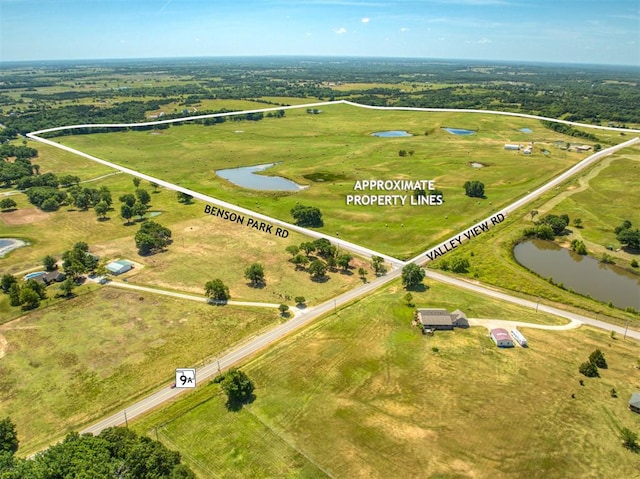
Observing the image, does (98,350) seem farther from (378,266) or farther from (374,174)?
(374,174)

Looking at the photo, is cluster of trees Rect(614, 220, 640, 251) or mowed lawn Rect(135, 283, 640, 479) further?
cluster of trees Rect(614, 220, 640, 251)

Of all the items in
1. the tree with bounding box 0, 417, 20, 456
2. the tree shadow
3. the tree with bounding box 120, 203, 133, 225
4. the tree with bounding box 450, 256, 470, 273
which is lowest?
the tree shadow

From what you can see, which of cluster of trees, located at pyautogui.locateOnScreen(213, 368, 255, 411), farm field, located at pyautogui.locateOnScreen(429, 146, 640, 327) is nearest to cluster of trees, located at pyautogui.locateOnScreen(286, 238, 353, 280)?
farm field, located at pyautogui.locateOnScreen(429, 146, 640, 327)

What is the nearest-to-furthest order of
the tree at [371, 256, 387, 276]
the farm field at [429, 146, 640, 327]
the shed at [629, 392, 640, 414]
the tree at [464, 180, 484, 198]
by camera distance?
the shed at [629, 392, 640, 414] < the farm field at [429, 146, 640, 327] < the tree at [371, 256, 387, 276] < the tree at [464, 180, 484, 198]

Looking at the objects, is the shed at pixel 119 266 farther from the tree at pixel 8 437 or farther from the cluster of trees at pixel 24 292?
the tree at pixel 8 437

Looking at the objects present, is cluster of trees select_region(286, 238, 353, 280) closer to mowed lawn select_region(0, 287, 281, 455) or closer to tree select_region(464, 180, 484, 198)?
mowed lawn select_region(0, 287, 281, 455)

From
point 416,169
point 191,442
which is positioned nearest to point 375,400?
point 191,442

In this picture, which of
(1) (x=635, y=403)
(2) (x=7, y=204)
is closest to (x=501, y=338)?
(1) (x=635, y=403)

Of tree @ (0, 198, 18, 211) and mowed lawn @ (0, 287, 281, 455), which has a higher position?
tree @ (0, 198, 18, 211)
